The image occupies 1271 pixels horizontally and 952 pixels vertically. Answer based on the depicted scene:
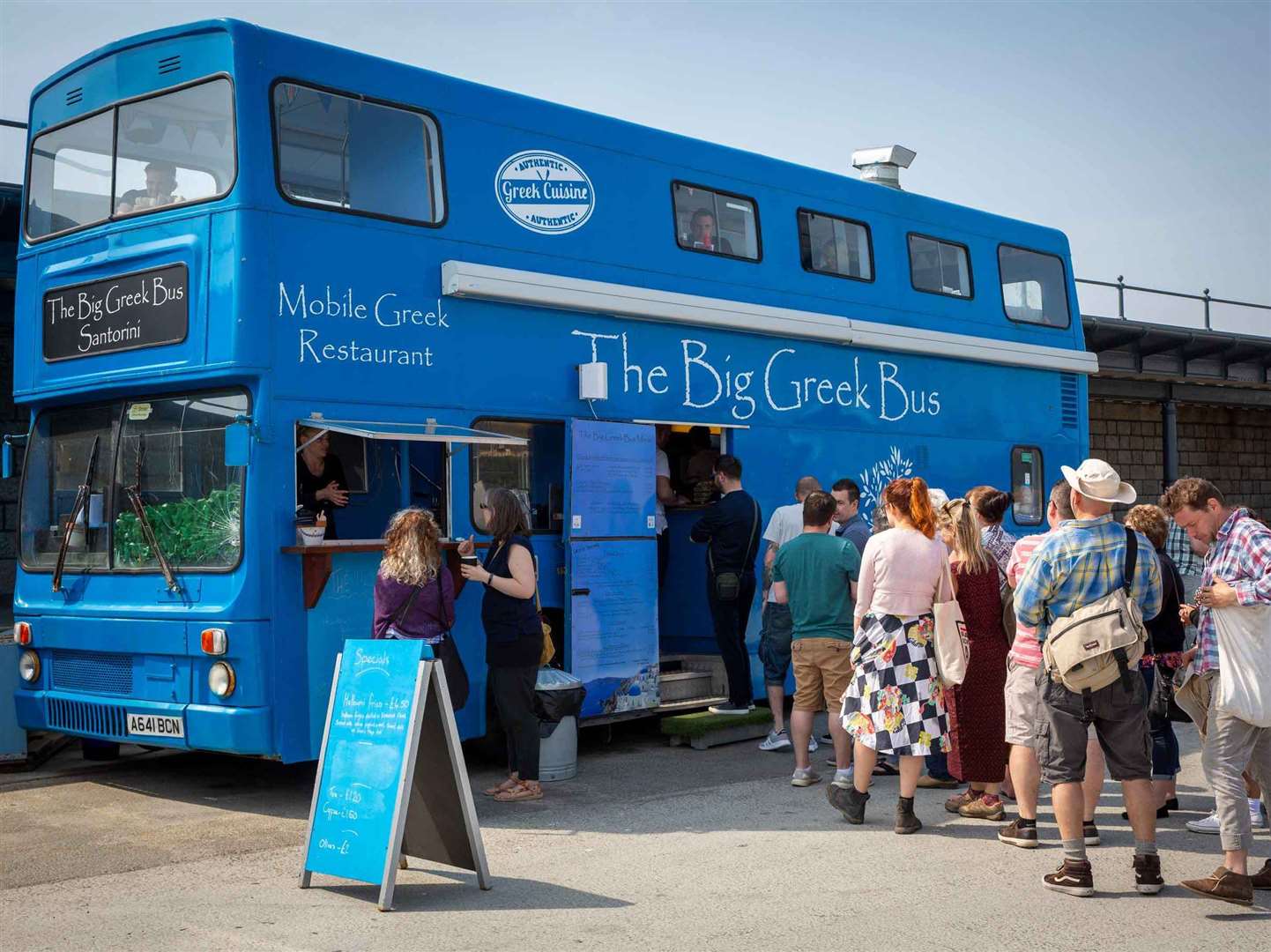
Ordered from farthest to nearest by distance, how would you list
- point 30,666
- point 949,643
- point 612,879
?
point 30,666, point 949,643, point 612,879

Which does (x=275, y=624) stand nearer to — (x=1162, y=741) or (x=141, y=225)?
(x=141, y=225)

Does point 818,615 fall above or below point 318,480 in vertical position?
below

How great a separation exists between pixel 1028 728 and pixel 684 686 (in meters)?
4.14

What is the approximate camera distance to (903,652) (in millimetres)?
6832

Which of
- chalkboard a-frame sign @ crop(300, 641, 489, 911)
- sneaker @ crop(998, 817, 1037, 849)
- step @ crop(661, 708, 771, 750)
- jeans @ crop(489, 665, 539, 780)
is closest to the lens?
chalkboard a-frame sign @ crop(300, 641, 489, 911)

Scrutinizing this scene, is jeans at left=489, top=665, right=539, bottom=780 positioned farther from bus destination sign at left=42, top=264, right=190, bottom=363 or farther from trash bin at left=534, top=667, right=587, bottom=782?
bus destination sign at left=42, top=264, right=190, bottom=363

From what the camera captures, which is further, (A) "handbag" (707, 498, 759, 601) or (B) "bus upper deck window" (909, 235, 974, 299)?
(B) "bus upper deck window" (909, 235, 974, 299)

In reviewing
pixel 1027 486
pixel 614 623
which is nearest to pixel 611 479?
pixel 614 623

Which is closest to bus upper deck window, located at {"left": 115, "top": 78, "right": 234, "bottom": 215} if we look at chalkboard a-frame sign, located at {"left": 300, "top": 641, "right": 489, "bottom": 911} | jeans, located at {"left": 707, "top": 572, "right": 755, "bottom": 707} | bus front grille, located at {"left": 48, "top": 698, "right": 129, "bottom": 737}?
bus front grille, located at {"left": 48, "top": 698, "right": 129, "bottom": 737}

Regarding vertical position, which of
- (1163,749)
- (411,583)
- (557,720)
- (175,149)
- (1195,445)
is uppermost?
(1195,445)

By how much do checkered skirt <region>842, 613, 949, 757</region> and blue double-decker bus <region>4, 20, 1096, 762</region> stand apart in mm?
2403

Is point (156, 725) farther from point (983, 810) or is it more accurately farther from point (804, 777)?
point (983, 810)

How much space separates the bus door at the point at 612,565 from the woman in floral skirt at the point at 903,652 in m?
2.31

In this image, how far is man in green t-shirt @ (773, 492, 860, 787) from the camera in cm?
782
